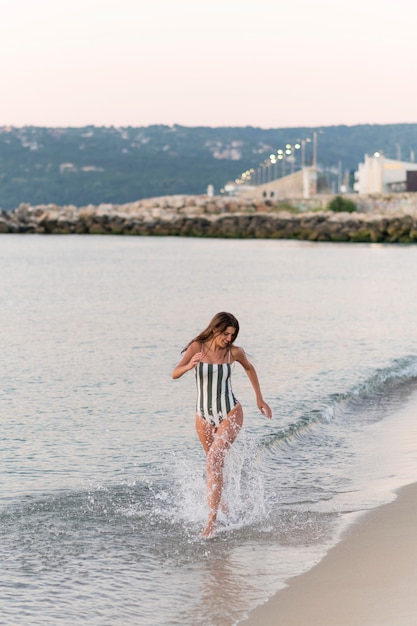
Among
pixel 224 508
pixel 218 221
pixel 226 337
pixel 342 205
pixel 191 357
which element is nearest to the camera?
pixel 226 337

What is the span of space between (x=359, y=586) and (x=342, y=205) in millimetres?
91961

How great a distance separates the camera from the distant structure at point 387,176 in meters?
123

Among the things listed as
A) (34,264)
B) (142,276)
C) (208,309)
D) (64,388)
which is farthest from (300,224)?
(64,388)

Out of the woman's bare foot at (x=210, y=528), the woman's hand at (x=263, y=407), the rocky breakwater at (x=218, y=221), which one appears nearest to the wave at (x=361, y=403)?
the woman's bare foot at (x=210, y=528)

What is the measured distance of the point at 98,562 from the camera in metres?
6.91

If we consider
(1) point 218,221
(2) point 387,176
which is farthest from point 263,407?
(2) point 387,176

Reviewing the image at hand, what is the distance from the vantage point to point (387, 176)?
422ft

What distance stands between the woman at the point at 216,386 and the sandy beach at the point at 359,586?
904 mm

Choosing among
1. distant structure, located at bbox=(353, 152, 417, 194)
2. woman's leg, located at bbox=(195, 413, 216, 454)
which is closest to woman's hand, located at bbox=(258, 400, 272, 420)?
woman's leg, located at bbox=(195, 413, 216, 454)

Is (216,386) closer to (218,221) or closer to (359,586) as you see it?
(359,586)

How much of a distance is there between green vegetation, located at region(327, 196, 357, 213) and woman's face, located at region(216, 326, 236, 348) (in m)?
90.3

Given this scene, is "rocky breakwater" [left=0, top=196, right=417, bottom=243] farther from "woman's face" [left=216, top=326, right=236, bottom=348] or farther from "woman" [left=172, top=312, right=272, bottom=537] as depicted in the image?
"woman's face" [left=216, top=326, right=236, bottom=348]

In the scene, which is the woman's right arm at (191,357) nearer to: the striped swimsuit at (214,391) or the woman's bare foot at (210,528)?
the striped swimsuit at (214,391)

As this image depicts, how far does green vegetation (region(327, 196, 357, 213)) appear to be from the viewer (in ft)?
317
